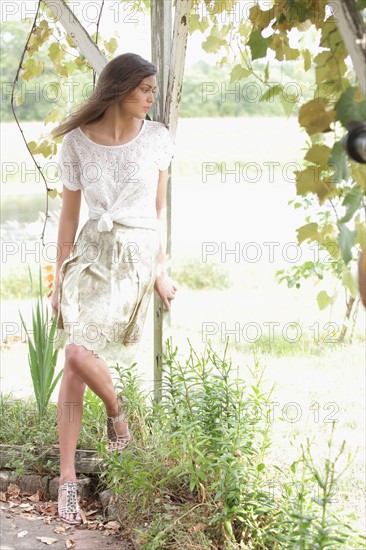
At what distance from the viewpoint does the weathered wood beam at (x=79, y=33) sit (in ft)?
9.60

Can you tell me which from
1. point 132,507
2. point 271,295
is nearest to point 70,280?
point 132,507

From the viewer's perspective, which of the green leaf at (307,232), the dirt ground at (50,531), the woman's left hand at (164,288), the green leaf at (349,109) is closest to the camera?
the green leaf at (349,109)

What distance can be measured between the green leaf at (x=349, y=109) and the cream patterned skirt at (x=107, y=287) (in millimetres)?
1324

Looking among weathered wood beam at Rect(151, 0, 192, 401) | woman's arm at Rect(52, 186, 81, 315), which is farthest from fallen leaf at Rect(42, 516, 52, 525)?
woman's arm at Rect(52, 186, 81, 315)

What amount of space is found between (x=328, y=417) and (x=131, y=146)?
1795 millimetres

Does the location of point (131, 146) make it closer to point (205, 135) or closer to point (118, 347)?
point (118, 347)

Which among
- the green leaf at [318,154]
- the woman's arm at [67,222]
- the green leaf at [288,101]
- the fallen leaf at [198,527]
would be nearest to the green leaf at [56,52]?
the woman's arm at [67,222]

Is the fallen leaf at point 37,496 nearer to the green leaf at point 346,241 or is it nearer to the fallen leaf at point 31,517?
the fallen leaf at point 31,517

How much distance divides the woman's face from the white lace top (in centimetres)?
11

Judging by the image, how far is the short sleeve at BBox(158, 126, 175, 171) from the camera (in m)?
2.88

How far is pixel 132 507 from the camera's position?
99.3 inches

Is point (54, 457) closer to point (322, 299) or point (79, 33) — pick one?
point (322, 299)

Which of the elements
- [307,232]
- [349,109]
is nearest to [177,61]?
[307,232]

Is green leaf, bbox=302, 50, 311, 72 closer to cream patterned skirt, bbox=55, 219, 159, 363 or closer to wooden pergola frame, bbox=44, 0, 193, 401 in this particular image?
wooden pergola frame, bbox=44, 0, 193, 401
